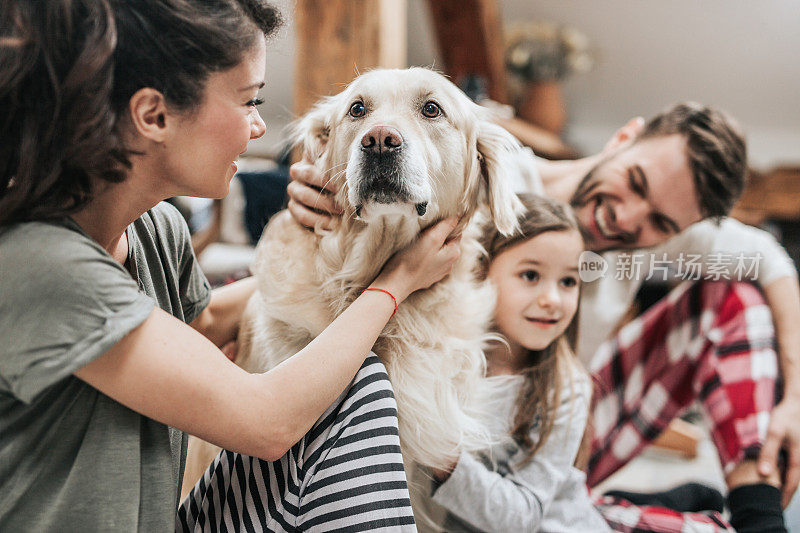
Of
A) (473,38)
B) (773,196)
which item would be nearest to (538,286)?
(773,196)

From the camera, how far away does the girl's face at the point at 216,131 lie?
0.68 m

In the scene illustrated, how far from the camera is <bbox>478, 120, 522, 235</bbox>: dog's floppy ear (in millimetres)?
935

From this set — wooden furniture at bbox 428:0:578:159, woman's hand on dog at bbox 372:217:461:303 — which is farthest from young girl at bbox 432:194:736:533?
wooden furniture at bbox 428:0:578:159

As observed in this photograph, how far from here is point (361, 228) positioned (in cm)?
92

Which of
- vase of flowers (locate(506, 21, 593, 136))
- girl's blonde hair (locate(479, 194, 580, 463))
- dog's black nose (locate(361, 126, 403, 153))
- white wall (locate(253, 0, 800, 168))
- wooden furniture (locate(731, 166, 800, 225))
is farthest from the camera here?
vase of flowers (locate(506, 21, 593, 136))

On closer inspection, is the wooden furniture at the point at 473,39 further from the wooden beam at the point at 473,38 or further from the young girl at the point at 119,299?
the young girl at the point at 119,299

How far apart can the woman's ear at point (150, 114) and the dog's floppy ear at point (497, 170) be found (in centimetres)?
50

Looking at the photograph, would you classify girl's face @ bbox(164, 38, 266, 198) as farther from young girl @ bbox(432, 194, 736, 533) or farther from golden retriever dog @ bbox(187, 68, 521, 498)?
young girl @ bbox(432, 194, 736, 533)

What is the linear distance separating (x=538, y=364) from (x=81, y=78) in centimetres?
84

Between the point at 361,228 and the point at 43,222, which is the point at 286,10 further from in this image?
the point at 43,222

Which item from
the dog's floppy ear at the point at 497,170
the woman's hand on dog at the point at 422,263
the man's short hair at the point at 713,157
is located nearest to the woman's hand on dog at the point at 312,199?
the woman's hand on dog at the point at 422,263

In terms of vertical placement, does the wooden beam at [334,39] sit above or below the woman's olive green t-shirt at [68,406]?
above

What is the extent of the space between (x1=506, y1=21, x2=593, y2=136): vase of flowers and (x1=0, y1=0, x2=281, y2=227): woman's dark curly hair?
1921 mm

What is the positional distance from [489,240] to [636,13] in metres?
2.03
